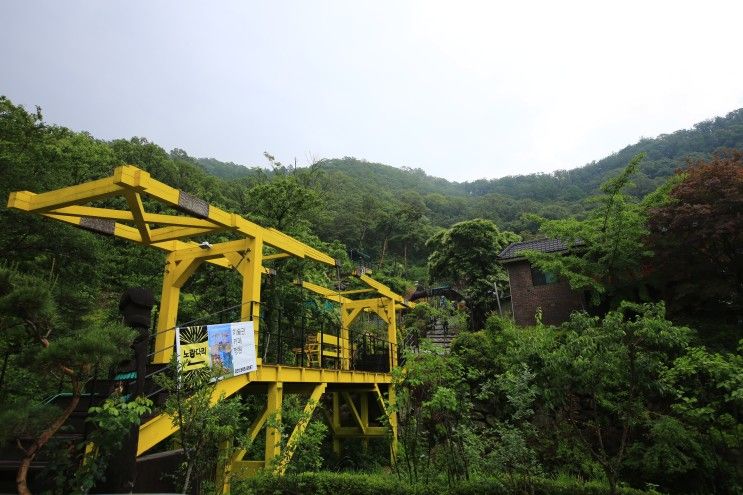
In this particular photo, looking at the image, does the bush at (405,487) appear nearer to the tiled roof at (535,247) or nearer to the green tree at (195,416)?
the green tree at (195,416)

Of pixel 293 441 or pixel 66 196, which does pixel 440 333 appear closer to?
pixel 293 441

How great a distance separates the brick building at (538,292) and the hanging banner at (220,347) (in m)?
13.6

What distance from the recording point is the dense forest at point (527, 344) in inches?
202

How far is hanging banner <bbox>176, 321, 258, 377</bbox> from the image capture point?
5.17 metres

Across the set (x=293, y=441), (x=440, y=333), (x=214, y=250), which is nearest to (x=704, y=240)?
(x=293, y=441)

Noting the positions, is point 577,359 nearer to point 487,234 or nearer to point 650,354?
point 650,354

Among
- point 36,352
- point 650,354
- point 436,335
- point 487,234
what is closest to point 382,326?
point 436,335

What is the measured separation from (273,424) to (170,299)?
9.53 ft

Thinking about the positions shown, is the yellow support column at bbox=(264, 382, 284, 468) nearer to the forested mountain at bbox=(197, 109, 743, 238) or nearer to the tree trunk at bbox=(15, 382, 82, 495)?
the tree trunk at bbox=(15, 382, 82, 495)

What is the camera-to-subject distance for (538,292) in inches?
686

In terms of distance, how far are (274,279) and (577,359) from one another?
7585 millimetres

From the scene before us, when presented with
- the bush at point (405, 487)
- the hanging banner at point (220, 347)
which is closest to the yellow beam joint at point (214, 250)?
the hanging banner at point (220, 347)

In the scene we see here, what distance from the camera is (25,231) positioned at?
7.75m

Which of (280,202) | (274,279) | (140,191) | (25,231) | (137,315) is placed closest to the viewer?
(137,315)
